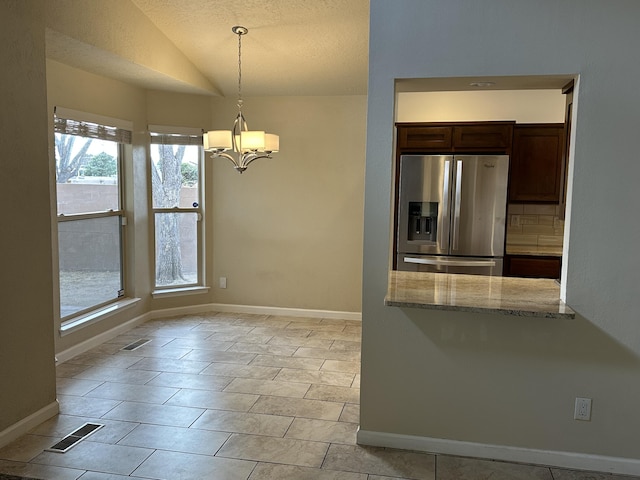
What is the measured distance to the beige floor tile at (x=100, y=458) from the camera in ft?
8.68

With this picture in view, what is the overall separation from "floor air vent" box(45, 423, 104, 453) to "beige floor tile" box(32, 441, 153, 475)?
0.04m

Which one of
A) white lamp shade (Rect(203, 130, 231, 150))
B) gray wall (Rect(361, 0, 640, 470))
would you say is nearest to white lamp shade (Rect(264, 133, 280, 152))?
white lamp shade (Rect(203, 130, 231, 150))

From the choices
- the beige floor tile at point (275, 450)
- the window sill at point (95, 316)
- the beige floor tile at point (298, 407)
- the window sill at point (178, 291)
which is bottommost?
the beige floor tile at point (275, 450)

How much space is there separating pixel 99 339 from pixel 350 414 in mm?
2556

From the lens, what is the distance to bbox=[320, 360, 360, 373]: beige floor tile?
406cm

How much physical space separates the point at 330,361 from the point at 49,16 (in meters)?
3.15

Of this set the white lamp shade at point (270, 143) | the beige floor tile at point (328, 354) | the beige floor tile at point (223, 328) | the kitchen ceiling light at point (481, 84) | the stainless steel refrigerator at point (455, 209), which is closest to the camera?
the kitchen ceiling light at point (481, 84)

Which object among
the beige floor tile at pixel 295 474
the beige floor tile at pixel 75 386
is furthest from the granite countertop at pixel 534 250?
the beige floor tile at pixel 75 386

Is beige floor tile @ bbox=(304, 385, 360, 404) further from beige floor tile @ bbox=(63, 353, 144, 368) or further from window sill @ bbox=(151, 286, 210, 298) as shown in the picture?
window sill @ bbox=(151, 286, 210, 298)

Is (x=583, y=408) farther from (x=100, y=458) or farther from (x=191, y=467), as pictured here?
(x=100, y=458)

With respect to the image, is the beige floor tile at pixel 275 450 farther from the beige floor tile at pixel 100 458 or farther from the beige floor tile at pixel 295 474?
the beige floor tile at pixel 100 458

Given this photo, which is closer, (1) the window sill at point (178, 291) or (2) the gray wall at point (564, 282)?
(2) the gray wall at point (564, 282)

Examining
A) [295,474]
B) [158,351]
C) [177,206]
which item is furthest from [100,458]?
[177,206]

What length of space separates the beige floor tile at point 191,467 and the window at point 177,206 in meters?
3.01
